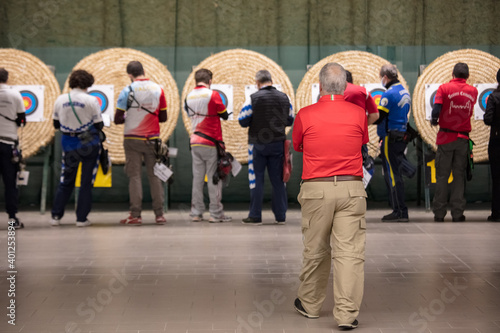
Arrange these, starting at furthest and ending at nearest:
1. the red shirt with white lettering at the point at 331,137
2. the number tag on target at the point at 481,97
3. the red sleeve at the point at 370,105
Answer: the number tag on target at the point at 481,97
the red sleeve at the point at 370,105
the red shirt with white lettering at the point at 331,137

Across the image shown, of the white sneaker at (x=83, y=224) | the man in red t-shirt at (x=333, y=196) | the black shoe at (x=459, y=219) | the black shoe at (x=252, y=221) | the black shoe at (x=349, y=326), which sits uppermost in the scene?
the man in red t-shirt at (x=333, y=196)

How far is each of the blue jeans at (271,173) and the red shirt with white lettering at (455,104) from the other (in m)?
1.77

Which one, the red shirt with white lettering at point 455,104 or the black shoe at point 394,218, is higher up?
the red shirt with white lettering at point 455,104

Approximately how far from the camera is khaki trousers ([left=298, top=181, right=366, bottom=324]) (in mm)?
4348

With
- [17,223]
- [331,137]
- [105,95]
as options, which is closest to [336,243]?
[331,137]

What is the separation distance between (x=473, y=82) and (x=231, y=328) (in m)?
6.67

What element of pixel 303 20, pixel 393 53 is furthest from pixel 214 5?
pixel 393 53

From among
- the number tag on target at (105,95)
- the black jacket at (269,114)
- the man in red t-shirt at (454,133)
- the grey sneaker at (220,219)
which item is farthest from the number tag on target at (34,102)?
the man in red t-shirt at (454,133)

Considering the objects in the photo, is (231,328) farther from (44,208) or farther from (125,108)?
(44,208)

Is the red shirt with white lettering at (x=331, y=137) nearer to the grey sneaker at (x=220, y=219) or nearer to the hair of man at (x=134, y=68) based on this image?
the hair of man at (x=134, y=68)

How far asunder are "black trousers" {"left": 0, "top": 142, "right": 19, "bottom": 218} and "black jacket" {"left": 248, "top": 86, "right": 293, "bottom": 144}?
2.48m

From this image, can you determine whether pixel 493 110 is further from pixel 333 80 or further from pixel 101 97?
pixel 101 97

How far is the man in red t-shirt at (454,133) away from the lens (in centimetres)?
846

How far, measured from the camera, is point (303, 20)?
10.6 metres
